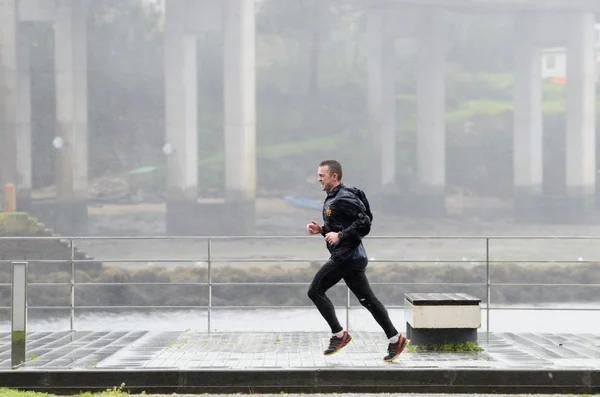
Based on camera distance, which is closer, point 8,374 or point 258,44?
point 8,374

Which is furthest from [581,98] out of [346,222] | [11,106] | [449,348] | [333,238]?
[333,238]

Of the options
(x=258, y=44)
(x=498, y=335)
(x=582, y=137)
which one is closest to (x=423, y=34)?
(x=582, y=137)

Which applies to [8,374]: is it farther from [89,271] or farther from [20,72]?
[20,72]

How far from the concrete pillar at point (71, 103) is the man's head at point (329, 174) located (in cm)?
4358

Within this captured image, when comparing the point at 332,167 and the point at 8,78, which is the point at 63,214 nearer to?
the point at 8,78

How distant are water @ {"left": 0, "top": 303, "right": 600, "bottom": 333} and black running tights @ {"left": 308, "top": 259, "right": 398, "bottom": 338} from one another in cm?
3398

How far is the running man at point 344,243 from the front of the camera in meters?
7.32

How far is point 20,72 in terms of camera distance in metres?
55.8

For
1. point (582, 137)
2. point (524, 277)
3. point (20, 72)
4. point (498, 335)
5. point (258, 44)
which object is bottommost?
point (524, 277)

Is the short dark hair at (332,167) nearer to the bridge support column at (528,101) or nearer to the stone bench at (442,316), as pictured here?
the stone bench at (442,316)

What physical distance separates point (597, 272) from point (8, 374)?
5395cm

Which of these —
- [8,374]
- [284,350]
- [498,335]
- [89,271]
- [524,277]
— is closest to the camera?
[8,374]

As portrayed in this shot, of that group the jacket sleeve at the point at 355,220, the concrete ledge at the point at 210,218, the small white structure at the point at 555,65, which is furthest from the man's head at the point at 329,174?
the small white structure at the point at 555,65

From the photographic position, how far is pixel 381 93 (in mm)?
62688
